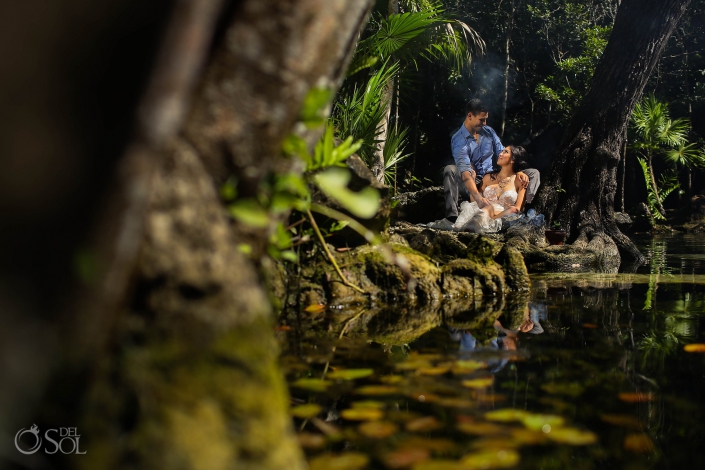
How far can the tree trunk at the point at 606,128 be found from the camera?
8.15 meters

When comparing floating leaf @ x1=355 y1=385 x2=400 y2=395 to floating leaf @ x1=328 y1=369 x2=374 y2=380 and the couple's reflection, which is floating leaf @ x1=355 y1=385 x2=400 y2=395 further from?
the couple's reflection

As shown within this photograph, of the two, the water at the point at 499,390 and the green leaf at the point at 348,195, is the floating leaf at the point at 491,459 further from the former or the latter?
the green leaf at the point at 348,195

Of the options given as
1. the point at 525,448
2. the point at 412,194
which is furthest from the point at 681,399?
the point at 412,194

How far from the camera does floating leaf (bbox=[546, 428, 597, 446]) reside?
58.2 inches

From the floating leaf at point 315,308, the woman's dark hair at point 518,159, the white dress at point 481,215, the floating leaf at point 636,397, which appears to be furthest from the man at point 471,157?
the floating leaf at point 636,397

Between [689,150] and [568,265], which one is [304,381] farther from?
[689,150]

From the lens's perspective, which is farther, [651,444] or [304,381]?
[304,381]

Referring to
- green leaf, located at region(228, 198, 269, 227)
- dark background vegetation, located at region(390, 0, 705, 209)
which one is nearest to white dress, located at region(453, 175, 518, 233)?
green leaf, located at region(228, 198, 269, 227)

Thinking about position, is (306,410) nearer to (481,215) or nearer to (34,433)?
(34,433)

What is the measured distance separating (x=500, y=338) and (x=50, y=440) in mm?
2058

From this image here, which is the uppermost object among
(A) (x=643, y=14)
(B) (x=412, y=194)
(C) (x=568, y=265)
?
(A) (x=643, y=14)

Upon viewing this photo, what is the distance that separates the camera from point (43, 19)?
3.38 ft

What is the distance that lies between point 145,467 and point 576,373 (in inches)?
60.9

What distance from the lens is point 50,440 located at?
1035 millimetres
